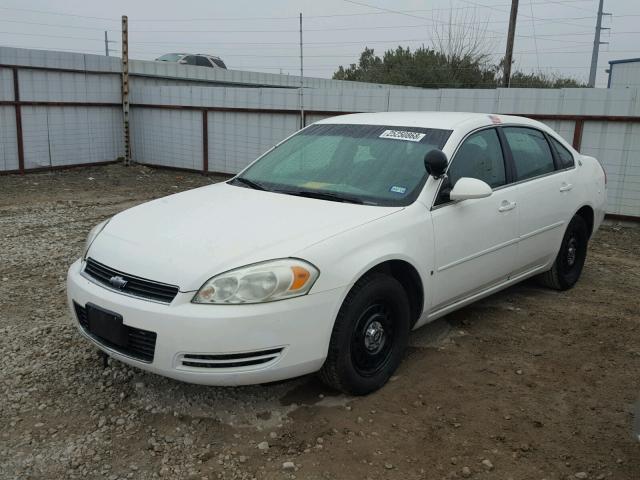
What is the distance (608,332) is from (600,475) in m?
1.99

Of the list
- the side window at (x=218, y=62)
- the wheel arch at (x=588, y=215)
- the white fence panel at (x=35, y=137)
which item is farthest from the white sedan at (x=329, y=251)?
the side window at (x=218, y=62)

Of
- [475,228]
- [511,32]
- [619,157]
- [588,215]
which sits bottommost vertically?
[588,215]

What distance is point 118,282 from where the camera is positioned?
304 cm

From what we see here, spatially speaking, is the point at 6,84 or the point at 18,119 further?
the point at 18,119

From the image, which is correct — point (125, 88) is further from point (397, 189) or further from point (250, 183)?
point (397, 189)

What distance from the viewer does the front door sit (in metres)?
3.73

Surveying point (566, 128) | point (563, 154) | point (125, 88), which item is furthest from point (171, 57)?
point (563, 154)

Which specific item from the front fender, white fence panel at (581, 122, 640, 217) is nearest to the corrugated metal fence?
white fence panel at (581, 122, 640, 217)

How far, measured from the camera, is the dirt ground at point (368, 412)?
2775 mm

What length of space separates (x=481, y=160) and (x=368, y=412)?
79.1 inches

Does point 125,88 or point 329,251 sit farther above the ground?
point 125,88

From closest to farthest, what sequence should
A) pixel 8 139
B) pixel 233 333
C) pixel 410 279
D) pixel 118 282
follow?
pixel 233 333, pixel 118 282, pixel 410 279, pixel 8 139

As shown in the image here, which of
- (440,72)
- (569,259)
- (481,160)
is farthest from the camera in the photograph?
(440,72)

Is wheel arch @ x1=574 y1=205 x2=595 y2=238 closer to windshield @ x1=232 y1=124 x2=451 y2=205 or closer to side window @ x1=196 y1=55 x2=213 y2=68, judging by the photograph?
windshield @ x1=232 y1=124 x2=451 y2=205
